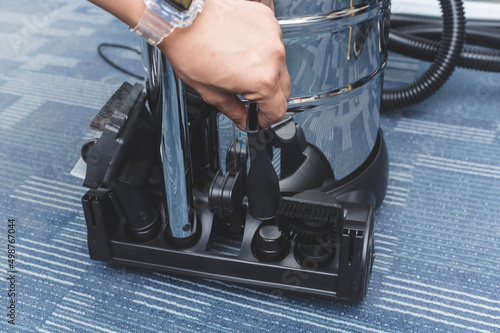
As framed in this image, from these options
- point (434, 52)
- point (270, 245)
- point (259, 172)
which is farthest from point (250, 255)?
point (434, 52)

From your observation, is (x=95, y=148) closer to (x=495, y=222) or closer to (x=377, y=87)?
(x=377, y=87)

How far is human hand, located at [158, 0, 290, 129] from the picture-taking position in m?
0.46

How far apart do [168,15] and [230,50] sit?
64mm

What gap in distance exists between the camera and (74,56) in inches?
62.1

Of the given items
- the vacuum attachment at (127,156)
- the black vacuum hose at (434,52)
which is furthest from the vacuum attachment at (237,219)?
the black vacuum hose at (434,52)

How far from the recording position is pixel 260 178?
708 millimetres

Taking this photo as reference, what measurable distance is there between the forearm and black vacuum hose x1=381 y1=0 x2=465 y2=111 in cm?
91

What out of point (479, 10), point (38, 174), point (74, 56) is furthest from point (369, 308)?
point (479, 10)

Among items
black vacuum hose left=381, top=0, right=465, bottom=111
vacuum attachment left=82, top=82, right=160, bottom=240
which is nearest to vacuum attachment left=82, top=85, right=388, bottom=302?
vacuum attachment left=82, top=82, right=160, bottom=240

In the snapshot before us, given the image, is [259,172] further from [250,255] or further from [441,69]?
[441,69]

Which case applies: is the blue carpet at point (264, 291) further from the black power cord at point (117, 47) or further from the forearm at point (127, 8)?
the forearm at point (127, 8)

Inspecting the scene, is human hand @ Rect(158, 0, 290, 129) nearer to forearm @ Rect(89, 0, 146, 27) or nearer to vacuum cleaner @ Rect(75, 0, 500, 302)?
forearm @ Rect(89, 0, 146, 27)

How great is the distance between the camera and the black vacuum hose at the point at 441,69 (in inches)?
47.8

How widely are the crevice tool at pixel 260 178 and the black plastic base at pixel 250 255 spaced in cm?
5
